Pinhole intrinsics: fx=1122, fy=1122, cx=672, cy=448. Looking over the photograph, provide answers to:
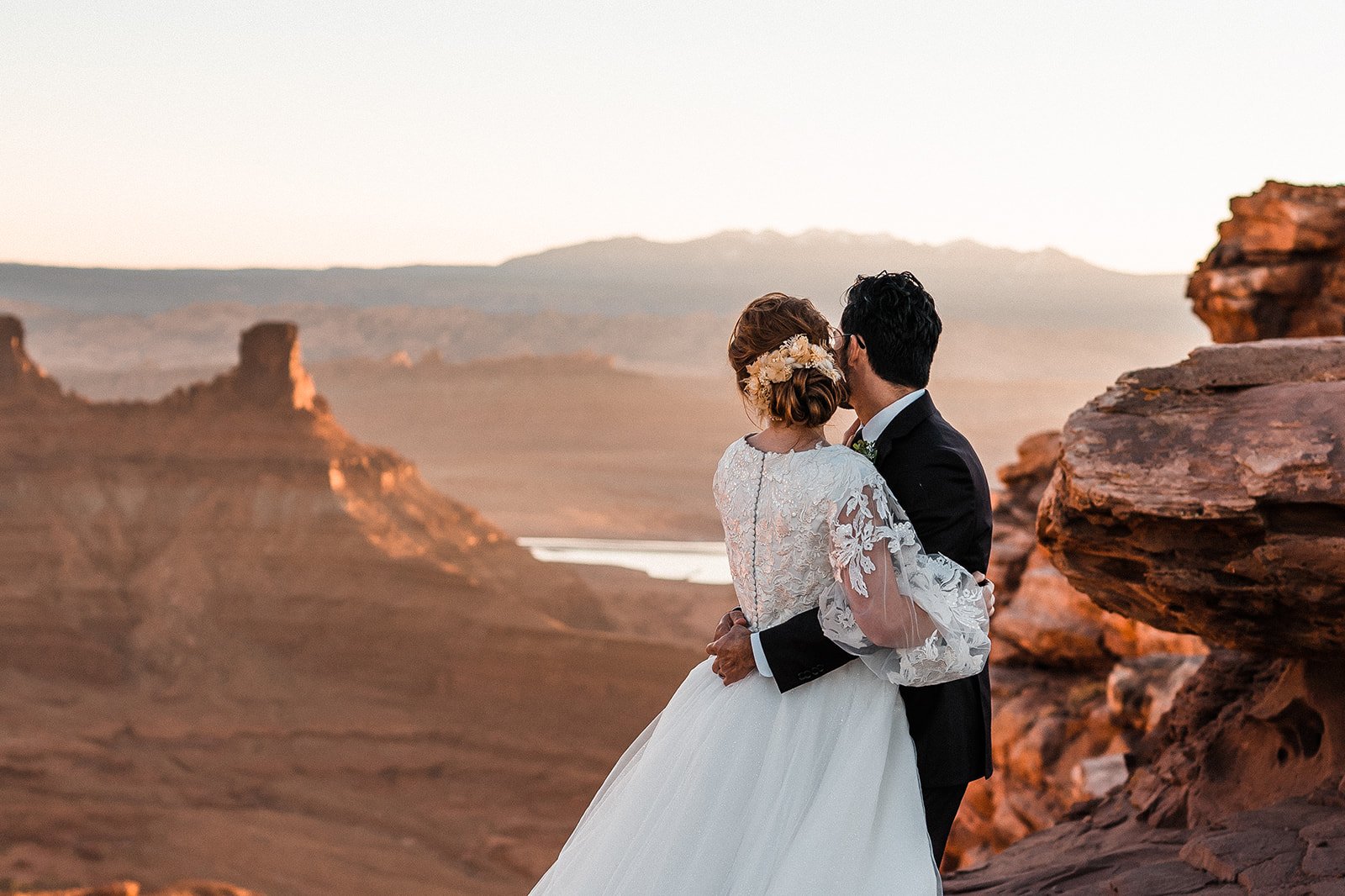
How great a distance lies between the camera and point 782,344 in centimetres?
285

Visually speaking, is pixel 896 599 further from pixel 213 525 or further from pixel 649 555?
pixel 649 555

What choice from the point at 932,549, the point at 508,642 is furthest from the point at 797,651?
the point at 508,642

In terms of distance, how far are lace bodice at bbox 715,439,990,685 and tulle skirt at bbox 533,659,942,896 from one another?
0.20m

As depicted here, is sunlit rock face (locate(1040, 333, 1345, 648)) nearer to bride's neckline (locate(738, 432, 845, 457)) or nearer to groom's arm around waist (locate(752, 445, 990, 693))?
groom's arm around waist (locate(752, 445, 990, 693))

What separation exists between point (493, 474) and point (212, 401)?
3697 centimetres

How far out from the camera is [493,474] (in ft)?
218

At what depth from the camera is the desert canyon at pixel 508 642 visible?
378 cm

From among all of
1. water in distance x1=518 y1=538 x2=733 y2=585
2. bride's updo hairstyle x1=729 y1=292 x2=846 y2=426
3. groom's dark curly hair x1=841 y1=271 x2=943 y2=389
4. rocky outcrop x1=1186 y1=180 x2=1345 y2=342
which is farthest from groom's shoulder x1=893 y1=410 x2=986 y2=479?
water in distance x1=518 y1=538 x2=733 y2=585

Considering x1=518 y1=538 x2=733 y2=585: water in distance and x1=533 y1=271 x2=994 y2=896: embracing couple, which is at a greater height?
x1=533 y1=271 x2=994 y2=896: embracing couple

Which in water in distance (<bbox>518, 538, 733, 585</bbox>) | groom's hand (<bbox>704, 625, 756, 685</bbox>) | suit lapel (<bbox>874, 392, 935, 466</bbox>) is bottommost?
water in distance (<bbox>518, 538, 733, 585</bbox>)

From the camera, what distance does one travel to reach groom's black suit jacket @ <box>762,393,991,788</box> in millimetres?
2922

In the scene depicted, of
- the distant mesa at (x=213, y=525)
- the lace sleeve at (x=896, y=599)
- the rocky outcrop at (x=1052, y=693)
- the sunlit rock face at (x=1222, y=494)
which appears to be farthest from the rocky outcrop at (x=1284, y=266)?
the distant mesa at (x=213, y=525)

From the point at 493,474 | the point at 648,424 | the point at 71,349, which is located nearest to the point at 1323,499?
the point at 493,474

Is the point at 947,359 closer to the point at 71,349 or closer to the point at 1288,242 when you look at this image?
the point at 71,349
